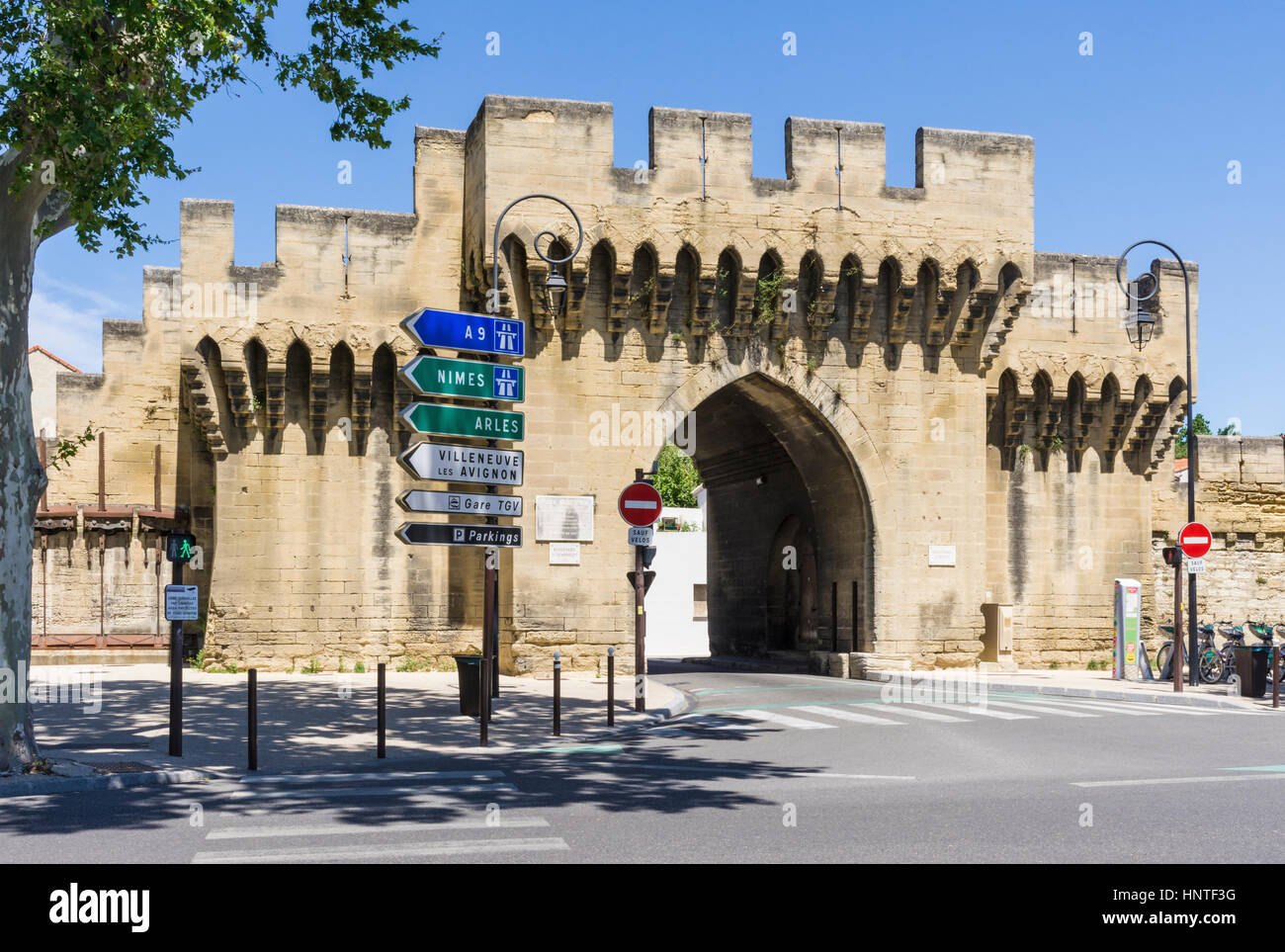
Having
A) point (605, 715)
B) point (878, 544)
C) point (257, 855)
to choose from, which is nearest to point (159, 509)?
point (605, 715)

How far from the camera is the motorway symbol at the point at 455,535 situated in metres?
13.4

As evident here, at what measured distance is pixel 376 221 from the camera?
22734mm

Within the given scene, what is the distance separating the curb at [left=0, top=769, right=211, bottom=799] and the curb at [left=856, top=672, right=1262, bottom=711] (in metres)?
13.8

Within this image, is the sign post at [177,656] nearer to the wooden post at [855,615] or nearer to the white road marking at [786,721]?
the white road marking at [786,721]

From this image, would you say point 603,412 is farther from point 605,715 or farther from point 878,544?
point 605,715

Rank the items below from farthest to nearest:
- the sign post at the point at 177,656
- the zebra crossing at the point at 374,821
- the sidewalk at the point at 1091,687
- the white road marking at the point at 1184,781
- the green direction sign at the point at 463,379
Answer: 1. the sidewalk at the point at 1091,687
2. the green direction sign at the point at 463,379
3. the sign post at the point at 177,656
4. the white road marking at the point at 1184,781
5. the zebra crossing at the point at 374,821

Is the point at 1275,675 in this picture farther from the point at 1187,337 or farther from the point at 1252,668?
the point at 1187,337

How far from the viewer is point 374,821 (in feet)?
27.5

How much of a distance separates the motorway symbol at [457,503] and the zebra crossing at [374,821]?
3275 mm

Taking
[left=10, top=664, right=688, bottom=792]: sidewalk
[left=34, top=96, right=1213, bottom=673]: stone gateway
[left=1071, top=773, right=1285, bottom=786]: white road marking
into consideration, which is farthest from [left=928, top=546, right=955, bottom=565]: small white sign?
[left=1071, top=773, right=1285, bottom=786]: white road marking

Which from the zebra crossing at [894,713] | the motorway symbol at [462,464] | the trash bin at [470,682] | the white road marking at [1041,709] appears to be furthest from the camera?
the white road marking at [1041,709]

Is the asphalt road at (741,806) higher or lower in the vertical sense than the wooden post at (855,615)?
lower

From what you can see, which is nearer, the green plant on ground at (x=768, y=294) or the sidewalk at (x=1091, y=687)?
the sidewalk at (x=1091, y=687)

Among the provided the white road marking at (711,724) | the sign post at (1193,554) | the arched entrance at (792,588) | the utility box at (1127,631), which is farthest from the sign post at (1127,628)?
the white road marking at (711,724)
